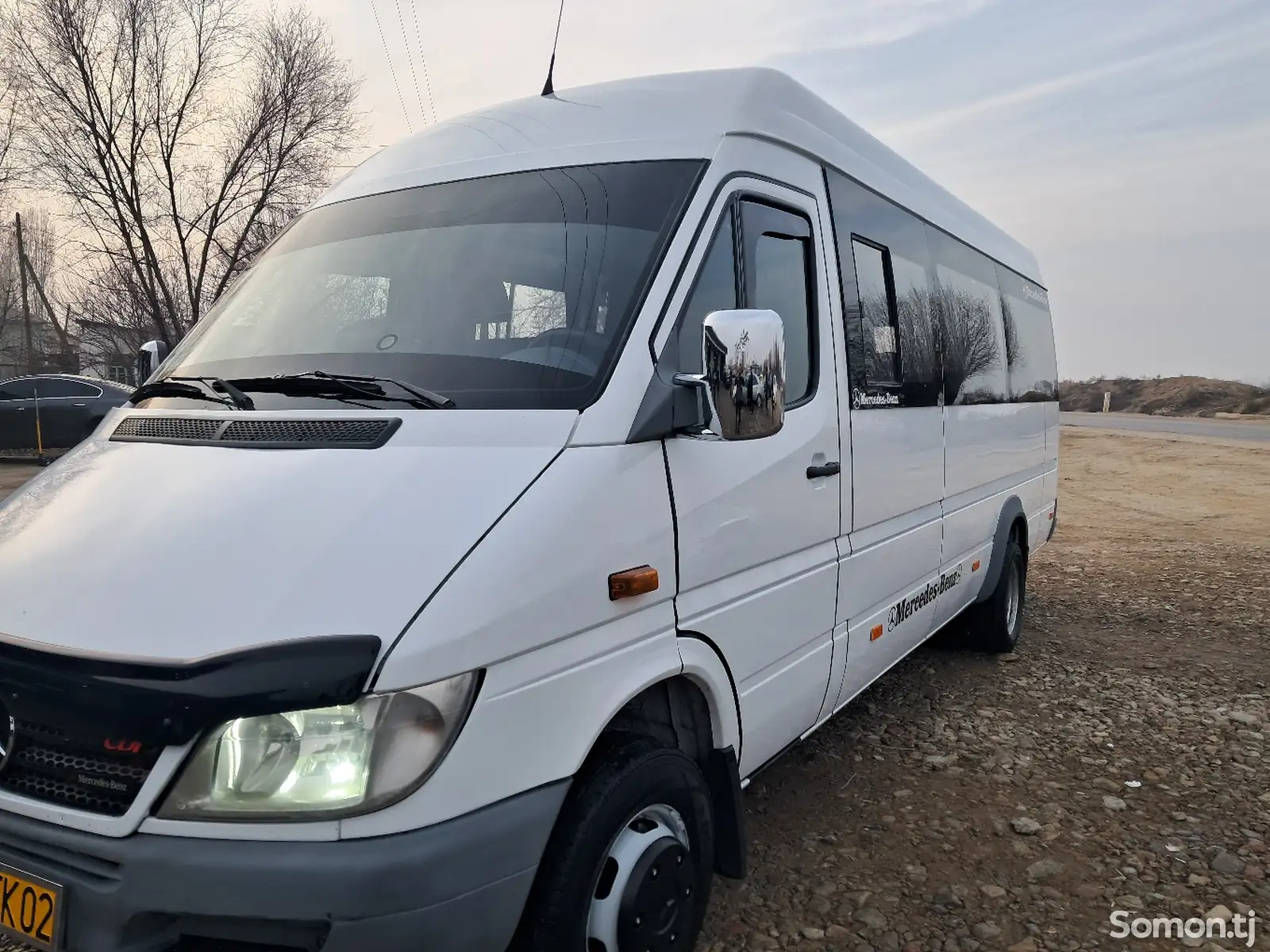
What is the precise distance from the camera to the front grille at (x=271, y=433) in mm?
2391

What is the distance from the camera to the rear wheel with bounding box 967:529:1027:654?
622 cm

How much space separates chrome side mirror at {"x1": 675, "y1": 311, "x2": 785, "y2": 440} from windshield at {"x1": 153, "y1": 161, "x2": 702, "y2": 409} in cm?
29

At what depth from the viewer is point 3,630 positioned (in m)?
2.09

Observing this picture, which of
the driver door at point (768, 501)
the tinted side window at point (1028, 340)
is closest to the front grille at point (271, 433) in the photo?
the driver door at point (768, 501)

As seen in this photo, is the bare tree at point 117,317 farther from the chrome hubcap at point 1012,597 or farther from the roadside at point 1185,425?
the roadside at point 1185,425

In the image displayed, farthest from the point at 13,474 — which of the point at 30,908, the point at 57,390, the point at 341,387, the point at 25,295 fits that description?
the point at 25,295

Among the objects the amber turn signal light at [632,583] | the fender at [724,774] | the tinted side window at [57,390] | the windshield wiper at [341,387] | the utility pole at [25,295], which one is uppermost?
the utility pole at [25,295]

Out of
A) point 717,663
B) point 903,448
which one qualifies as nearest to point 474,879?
point 717,663

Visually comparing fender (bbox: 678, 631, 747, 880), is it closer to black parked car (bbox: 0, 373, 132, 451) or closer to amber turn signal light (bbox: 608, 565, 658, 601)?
amber turn signal light (bbox: 608, 565, 658, 601)

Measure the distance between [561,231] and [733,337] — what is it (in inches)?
31.1

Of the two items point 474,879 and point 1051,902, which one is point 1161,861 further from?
point 474,879

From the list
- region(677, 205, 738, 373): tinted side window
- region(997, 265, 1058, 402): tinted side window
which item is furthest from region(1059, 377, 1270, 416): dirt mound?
region(677, 205, 738, 373): tinted side window

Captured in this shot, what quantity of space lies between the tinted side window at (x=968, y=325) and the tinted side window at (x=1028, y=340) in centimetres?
22

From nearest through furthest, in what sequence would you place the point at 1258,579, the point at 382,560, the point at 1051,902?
the point at 382,560, the point at 1051,902, the point at 1258,579
